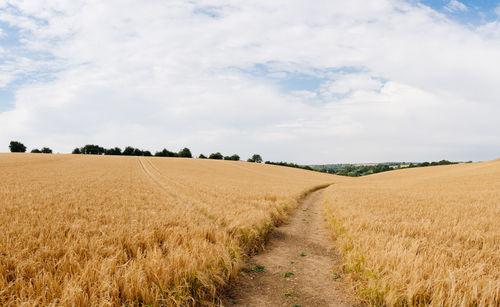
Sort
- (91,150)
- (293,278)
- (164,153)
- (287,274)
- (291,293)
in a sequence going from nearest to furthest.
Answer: (291,293) < (293,278) < (287,274) < (164,153) < (91,150)

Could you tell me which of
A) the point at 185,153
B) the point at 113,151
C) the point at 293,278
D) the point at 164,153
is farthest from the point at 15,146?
the point at 293,278

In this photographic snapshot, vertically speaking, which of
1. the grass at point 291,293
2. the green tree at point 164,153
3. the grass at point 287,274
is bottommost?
the grass at point 287,274

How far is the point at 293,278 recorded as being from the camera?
549cm

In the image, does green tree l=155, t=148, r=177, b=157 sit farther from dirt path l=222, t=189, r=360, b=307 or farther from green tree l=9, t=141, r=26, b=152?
dirt path l=222, t=189, r=360, b=307

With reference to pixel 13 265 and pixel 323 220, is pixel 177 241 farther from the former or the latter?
pixel 323 220

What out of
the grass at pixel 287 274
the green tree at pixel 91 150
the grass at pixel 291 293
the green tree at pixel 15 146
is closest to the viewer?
the grass at pixel 291 293

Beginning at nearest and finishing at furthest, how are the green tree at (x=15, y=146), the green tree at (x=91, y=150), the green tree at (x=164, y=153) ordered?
the green tree at (x=15, y=146) → the green tree at (x=164, y=153) → the green tree at (x=91, y=150)

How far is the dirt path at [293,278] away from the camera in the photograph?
454cm

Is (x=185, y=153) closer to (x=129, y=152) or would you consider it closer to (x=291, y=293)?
(x=129, y=152)

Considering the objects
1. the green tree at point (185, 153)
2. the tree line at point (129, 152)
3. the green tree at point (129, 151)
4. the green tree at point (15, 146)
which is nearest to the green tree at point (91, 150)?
the tree line at point (129, 152)

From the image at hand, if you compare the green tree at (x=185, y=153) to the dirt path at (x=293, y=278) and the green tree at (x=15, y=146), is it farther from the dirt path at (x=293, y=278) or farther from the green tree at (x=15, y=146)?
the dirt path at (x=293, y=278)

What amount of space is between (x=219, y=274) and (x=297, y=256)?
116 inches

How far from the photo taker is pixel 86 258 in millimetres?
4750

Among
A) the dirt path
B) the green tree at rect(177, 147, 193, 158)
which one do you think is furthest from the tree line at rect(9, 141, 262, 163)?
the dirt path
